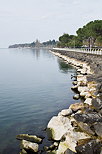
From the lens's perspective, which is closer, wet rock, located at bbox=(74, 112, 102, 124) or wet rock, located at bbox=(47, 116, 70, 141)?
wet rock, located at bbox=(47, 116, 70, 141)

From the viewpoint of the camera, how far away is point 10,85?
3694 cm

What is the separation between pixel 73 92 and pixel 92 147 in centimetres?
1876

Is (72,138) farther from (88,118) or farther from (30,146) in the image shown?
(30,146)

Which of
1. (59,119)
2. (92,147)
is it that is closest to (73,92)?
(59,119)

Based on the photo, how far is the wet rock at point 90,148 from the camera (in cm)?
1214

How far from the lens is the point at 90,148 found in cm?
1225

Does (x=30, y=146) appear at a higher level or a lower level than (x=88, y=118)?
lower

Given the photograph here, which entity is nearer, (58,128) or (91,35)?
(58,128)

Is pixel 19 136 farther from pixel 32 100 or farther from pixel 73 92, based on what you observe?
pixel 73 92

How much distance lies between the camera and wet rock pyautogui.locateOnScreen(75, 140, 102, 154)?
39.8ft

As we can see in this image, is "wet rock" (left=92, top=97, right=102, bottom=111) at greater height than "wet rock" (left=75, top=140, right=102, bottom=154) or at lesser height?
greater

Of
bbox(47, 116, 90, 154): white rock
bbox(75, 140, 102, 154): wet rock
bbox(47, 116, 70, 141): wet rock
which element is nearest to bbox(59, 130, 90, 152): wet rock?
bbox(47, 116, 90, 154): white rock

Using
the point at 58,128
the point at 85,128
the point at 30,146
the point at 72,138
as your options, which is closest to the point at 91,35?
the point at 58,128

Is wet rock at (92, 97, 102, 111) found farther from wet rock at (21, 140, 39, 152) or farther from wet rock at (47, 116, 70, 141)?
wet rock at (21, 140, 39, 152)
